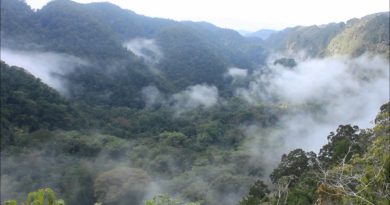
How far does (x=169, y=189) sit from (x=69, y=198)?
218 inches

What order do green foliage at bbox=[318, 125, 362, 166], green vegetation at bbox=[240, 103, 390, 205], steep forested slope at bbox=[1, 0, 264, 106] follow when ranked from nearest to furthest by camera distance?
green vegetation at bbox=[240, 103, 390, 205] < green foliage at bbox=[318, 125, 362, 166] < steep forested slope at bbox=[1, 0, 264, 106]

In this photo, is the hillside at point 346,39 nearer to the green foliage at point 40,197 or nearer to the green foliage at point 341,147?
the green foliage at point 341,147

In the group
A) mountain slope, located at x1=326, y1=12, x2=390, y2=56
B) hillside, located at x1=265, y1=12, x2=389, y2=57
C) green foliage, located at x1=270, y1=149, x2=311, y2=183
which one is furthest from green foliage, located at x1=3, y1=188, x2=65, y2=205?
hillside, located at x1=265, y1=12, x2=389, y2=57

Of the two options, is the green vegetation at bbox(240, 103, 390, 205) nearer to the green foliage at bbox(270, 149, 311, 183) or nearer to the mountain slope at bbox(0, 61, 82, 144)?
the green foliage at bbox(270, 149, 311, 183)

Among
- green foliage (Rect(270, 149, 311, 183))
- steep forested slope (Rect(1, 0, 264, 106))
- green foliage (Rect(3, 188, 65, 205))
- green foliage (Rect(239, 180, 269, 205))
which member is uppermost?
steep forested slope (Rect(1, 0, 264, 106))

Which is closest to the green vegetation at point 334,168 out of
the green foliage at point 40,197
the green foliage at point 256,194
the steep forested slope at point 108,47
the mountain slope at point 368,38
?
the green foliage at point 256,194

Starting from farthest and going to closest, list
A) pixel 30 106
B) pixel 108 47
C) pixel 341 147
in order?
pixel 108 47 → pixel 30 106 → pixel 341 147

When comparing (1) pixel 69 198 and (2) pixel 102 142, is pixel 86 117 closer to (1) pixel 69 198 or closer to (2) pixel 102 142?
(2) pixel 102 142

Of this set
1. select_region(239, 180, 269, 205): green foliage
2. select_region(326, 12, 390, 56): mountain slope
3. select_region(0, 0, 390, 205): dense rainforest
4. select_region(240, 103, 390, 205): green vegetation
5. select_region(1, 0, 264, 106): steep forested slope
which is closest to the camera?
select_region(240, 103, 390, 205): green vegetation

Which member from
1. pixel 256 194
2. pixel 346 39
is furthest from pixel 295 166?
pixel 346 39

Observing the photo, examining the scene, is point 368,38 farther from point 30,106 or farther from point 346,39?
point 30,106

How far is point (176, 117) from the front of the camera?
52688mm

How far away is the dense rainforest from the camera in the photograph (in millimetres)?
19297

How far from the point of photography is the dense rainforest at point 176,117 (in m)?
19.3
